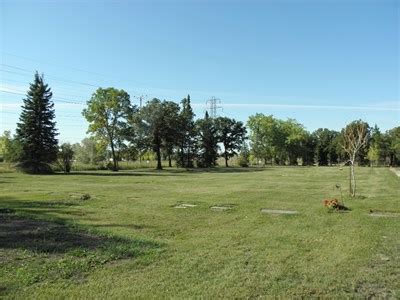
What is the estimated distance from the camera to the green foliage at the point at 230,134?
278 ft

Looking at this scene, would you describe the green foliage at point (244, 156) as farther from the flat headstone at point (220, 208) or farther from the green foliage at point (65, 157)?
the flat headstone at point (220, 208)

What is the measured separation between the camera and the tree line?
4475 centimetres

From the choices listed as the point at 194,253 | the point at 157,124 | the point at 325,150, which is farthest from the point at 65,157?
the point at 325,150

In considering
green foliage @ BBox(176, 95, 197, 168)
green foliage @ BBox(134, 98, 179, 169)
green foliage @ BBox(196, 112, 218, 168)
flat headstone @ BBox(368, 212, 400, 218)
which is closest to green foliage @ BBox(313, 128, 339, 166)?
green foliage @ BBox(196, 112, 218, 168)

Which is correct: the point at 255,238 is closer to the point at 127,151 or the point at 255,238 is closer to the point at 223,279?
the point at 223,279

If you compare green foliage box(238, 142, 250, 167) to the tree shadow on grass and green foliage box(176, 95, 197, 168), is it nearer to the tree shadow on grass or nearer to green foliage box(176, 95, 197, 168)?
green foliage box(176, 95, 197, 168)

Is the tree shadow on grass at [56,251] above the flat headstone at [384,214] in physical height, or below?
above

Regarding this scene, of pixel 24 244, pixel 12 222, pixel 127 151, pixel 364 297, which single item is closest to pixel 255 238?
pixel 364 297

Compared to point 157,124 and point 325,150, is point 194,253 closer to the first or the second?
point 157,124

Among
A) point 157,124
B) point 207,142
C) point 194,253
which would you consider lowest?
point 194,253

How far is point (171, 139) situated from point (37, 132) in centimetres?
2204

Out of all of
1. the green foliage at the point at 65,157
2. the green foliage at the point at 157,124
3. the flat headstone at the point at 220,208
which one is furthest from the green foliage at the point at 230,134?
the flat headstone at the point at 220,208

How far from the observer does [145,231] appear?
10461 millimetres

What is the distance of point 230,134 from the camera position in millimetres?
86812
